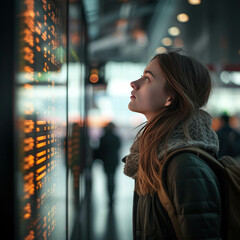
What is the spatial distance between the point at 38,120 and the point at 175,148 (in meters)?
0.56

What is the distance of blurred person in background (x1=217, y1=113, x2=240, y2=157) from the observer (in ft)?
13.3

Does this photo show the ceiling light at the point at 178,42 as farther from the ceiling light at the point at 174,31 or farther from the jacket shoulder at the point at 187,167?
the jacket shoulder at the point at 187,167

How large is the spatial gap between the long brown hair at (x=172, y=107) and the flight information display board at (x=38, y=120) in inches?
17.1

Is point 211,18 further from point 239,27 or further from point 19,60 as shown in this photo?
point 19,60

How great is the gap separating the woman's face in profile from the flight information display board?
42 cm

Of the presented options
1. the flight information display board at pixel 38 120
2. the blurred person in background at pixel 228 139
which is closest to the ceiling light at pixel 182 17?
the blurred person in background at pixel 228 139

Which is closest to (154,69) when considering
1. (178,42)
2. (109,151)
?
(109,151)

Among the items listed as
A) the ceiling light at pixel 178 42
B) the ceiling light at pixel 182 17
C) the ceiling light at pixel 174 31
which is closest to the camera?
the ceiling light at pixel 182 17

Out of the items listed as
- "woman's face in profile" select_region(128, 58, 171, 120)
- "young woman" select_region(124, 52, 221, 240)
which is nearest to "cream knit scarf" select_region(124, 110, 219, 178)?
"young woman" select_region(124, 52, 221, 240)

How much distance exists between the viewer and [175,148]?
116cm

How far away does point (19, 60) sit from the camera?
2.57ft

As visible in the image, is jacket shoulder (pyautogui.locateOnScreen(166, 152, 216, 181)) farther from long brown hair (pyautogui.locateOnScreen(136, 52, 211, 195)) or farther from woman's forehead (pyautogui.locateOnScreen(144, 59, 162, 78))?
woman's forehead (pyautogui.locateOnScreen(144, 59, 162, 78))

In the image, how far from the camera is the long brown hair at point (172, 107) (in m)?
1.23

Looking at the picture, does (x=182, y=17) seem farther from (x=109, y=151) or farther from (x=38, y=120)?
(x=38, y=120)
